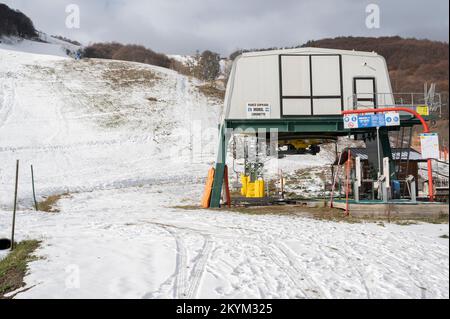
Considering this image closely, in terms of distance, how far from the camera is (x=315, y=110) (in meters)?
17.6

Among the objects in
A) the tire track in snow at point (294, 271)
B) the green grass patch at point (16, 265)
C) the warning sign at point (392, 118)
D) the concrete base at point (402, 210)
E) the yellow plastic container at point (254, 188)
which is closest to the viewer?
the tire track in snow at point (294, 271)

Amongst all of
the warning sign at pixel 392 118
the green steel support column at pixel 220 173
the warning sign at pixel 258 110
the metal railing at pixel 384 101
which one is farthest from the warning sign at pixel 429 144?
the green steel support column at pixel 220 173

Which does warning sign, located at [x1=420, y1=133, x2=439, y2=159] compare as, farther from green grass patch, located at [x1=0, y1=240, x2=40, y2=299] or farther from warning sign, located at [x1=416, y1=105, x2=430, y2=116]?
green grass patch, located at [x1=0, y1=240, x2=40, y2=299]

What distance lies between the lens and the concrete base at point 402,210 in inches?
496

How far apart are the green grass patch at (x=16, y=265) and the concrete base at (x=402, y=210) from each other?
1014cm

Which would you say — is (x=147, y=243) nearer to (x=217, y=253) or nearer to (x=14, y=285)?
(x=217, y=253)

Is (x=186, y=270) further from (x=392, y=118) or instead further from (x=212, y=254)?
(x=392, y=118)

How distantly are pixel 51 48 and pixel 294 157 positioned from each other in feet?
233

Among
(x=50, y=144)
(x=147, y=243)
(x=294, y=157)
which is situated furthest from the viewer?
(x=294, y=157)

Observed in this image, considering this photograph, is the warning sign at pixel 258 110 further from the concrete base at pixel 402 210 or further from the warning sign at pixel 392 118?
the concrete base at pixel 402 210

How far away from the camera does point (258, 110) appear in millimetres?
17312

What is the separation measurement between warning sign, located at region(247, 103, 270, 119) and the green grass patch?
35.8 ft

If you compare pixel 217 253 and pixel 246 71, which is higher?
pixel 246 71

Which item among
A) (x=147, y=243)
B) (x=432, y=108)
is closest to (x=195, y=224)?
(x=147, y=243)
